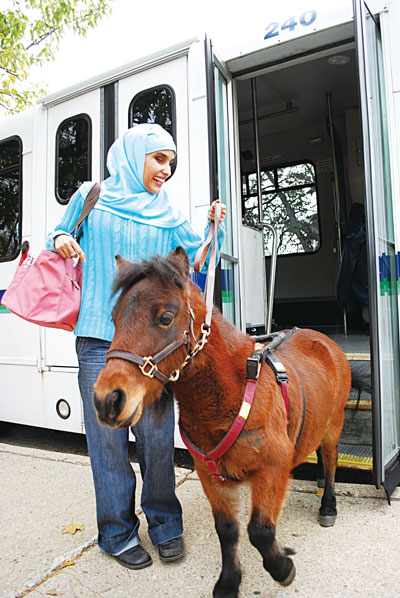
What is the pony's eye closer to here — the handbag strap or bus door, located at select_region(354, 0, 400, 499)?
the handbag strap

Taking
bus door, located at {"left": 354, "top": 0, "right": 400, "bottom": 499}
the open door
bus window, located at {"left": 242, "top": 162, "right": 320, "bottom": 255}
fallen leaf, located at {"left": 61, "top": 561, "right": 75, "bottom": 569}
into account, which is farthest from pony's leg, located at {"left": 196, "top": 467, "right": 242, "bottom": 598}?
bus window, located at {"left": 242, "top": 162, "right": 320, "bottom": 255}

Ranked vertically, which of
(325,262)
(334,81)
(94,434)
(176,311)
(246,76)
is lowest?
(94,434)

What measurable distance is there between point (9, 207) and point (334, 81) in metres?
3.82

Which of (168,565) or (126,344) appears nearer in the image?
(126,344)

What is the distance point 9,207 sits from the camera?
4727 mm

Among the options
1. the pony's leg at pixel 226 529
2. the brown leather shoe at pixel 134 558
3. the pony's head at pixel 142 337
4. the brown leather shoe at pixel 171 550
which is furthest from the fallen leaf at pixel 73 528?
the pony's head at pixel 142 337

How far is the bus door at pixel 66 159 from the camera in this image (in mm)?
4098

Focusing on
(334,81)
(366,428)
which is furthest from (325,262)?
(366,428)

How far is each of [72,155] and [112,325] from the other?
2.49 metres

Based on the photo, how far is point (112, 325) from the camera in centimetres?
234

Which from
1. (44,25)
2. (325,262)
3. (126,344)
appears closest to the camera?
(126,344)

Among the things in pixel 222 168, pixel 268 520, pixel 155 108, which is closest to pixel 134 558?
pixel 268 520

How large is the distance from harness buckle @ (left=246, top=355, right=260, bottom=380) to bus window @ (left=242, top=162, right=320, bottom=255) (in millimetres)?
5351

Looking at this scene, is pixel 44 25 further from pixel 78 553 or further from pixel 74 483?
pixel 78 553
